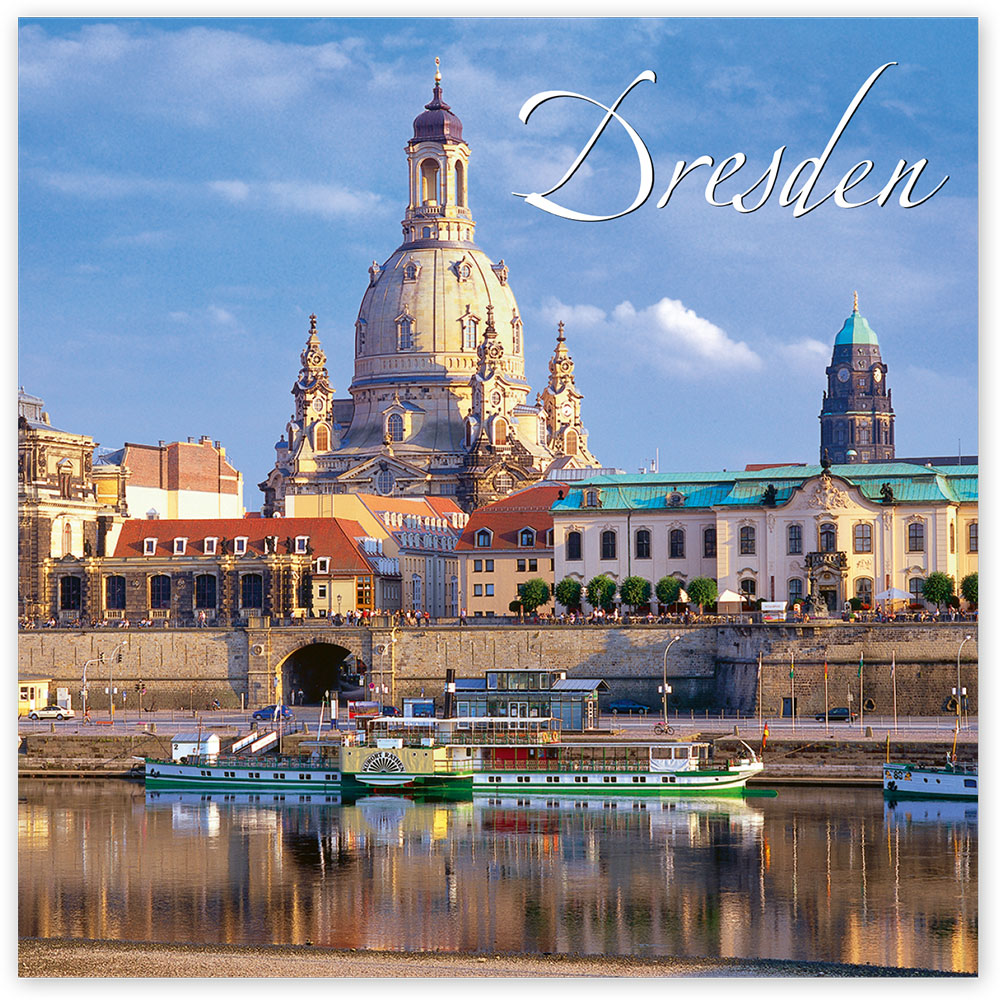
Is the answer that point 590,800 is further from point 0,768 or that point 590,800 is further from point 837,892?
point 0,768

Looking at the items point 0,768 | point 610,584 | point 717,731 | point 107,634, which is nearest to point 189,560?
point 107,634

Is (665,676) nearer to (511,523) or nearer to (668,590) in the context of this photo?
(668,590)

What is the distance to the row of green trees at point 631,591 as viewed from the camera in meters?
90.8

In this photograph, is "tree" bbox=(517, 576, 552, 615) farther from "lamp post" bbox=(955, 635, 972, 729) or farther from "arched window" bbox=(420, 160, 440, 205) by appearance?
"arched window" bbox=(420, 160, 440, 205)

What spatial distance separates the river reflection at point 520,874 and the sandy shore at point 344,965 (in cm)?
259

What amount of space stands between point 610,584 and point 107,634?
24.2 metres

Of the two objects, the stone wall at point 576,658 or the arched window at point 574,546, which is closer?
the stone wall at point 576,658

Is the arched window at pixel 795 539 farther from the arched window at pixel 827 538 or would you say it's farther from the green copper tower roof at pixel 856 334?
the green copper tower roof at pixel 856 334

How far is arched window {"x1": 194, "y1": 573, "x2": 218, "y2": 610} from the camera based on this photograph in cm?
9944

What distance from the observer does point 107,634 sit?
96.2 m

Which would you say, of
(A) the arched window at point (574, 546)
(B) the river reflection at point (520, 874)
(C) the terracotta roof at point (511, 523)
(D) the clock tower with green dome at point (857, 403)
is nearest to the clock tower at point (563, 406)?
(D) the clock tower with green dome at point (857, 403)

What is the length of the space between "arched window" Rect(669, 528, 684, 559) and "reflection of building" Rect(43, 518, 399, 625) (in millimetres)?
17231

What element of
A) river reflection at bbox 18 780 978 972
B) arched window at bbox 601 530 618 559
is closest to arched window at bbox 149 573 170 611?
arched window at bbox 601 530 618 559

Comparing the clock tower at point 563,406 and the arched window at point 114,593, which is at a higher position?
the clock tower at point 563,406
